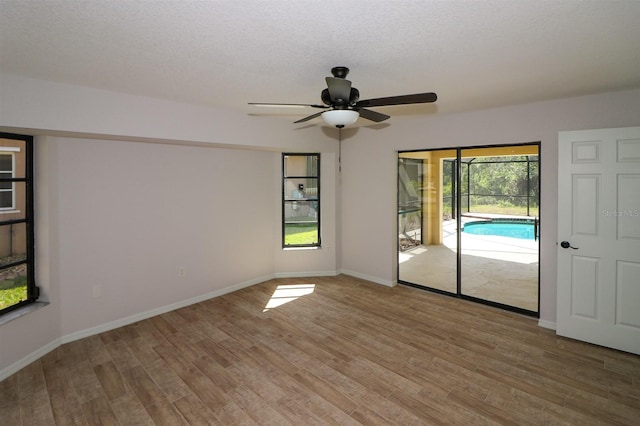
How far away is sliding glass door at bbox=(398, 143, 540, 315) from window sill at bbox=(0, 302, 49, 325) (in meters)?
4.59

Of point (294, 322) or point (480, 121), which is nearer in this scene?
point (294, 322)

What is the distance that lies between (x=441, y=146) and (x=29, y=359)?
5.18 metres

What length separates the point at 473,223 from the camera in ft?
15.6

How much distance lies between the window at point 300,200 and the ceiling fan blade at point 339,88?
10.2 feet

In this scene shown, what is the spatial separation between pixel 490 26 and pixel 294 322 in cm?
341

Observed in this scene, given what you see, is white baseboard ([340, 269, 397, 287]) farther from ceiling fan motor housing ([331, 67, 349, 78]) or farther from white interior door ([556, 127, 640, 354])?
ceiling fan motor housing ([331, 67, 349, 78])

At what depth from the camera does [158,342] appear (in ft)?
11.4

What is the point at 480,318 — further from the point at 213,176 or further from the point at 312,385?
the point at 213,176

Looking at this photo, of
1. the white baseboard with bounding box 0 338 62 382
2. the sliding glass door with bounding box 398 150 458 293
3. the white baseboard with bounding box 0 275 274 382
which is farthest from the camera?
the sliding glass door with bounding box 398 150 458 293

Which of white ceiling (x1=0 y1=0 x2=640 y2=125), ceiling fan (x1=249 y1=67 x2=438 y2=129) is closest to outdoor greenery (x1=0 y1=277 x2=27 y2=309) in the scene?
white ceiling (x1=0 y1=0 x2=640 y2=125)

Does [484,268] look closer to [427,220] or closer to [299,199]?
[427,220]

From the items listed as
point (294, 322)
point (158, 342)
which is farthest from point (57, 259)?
point (294, 322)

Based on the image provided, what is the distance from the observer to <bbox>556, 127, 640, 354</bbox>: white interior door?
3.20 meters

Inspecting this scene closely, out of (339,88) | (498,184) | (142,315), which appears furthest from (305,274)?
(339,88)
